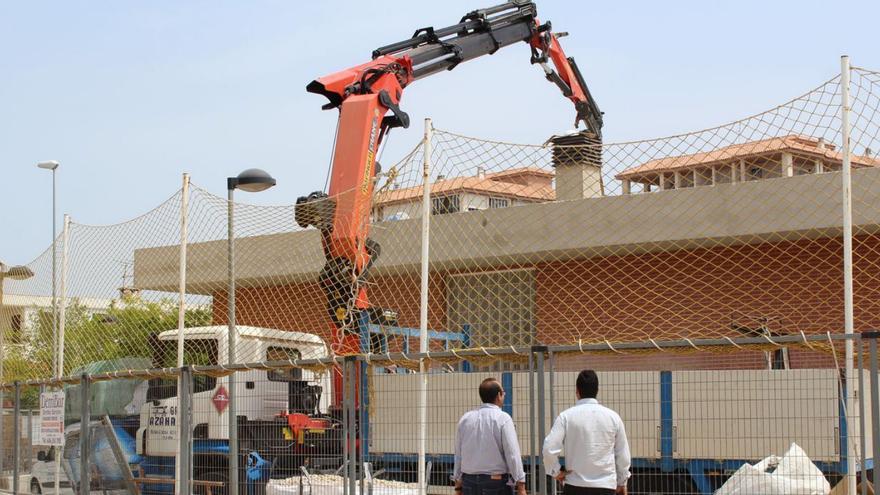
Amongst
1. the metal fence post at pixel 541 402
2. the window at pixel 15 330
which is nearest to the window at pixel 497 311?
the window at pixel 15 330

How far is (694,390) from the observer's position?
891 centimetres

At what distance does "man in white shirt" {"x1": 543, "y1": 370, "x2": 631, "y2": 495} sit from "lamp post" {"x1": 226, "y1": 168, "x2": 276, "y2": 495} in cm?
340

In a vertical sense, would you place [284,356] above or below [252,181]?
below

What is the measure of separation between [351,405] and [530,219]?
8.57m

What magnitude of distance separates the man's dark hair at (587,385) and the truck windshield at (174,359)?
5723 mm

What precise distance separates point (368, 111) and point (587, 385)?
291 inches

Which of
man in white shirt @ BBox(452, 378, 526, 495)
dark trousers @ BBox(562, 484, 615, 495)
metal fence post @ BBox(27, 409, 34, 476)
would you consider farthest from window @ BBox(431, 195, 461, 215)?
dark trousers @ BBox(562, 484, 615, 495)

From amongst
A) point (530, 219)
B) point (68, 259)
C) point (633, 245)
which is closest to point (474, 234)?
Answer: point (530, 219)

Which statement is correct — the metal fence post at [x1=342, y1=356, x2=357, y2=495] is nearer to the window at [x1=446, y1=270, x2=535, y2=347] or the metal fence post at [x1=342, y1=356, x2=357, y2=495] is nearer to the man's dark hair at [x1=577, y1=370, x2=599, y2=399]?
the man's dark hair at [x1=577, y1=370, x2=599, y2=399]

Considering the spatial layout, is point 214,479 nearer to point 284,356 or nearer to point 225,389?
point 225,389

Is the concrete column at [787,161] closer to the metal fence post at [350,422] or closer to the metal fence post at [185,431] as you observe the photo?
the metal fence post at [350,422]

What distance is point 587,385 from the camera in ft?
24.1

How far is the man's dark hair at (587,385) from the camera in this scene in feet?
24.1

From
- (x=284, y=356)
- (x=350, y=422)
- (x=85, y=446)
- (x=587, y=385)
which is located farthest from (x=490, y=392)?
(x=284, y=356)
